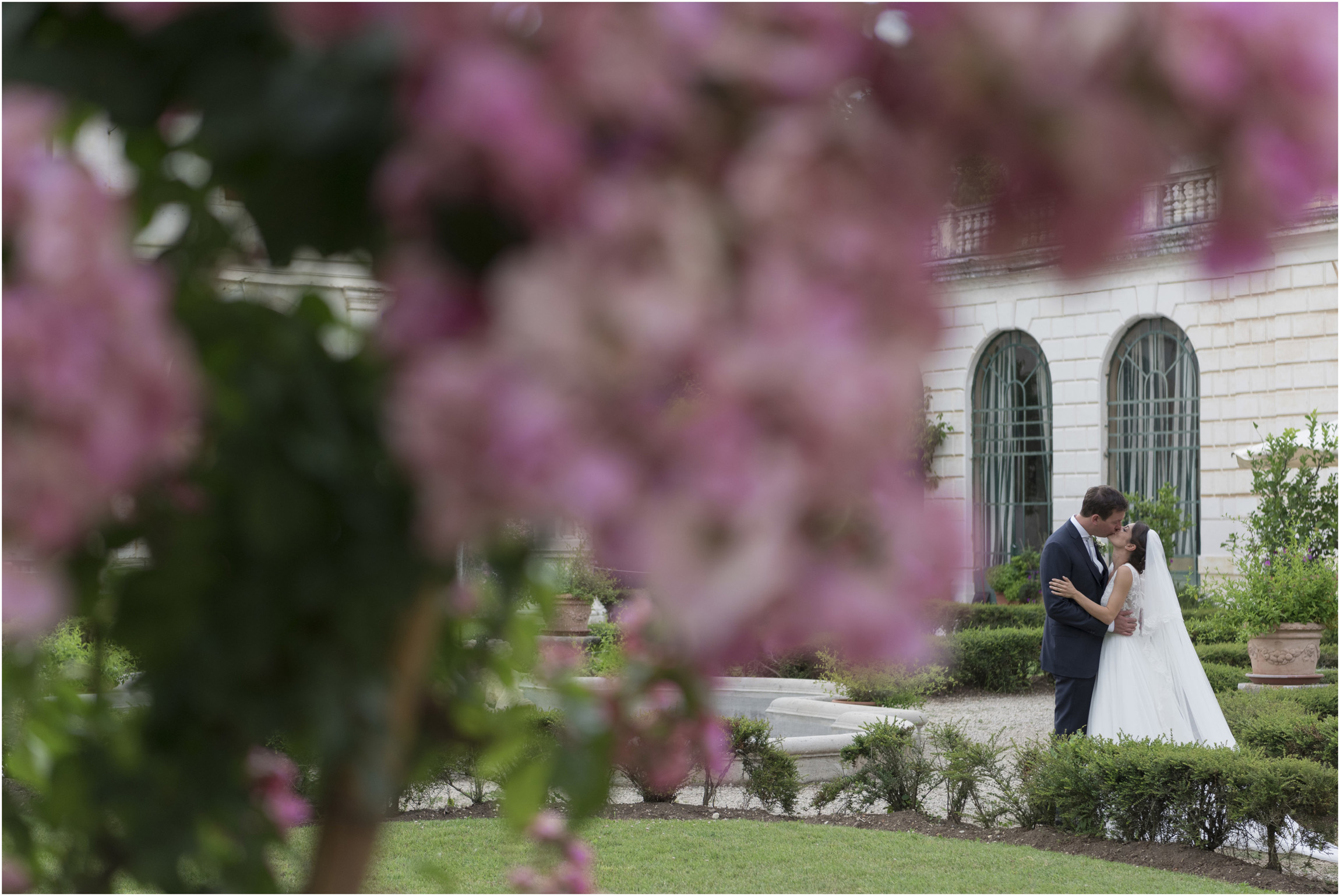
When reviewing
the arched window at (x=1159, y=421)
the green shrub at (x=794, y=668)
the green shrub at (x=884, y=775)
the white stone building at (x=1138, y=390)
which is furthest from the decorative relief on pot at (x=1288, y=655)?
the arched window at (x=1159, y=421)

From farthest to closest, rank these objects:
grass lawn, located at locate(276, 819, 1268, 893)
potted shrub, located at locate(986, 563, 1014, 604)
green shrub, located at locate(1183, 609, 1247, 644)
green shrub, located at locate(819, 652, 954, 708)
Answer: potted shrub, located at locate(986, 563, 1014, 604) < green shrub, located at locate(1183, 609, 1247, 644) < green shrub, located at locate(819, 652, 954, 708) < grass lawn, located at locate(276, 819, 1268, 893)

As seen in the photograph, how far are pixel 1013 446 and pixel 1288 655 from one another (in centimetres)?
944

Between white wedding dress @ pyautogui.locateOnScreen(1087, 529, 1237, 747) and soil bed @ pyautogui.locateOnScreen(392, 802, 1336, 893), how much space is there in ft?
3.92

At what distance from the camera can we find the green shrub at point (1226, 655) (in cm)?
1280

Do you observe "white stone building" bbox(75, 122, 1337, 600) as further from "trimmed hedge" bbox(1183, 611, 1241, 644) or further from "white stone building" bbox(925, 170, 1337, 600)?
"trimmed hedge" bbox(1183, 611, 1241, 644)

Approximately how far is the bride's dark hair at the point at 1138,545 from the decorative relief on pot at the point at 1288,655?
4704mm

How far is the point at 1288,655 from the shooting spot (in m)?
11.7

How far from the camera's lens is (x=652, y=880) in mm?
6164

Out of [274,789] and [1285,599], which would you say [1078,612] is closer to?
[1285,599]

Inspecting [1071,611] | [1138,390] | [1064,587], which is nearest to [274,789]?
[1064,587]

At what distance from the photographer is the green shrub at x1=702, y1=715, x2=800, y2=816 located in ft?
26.2

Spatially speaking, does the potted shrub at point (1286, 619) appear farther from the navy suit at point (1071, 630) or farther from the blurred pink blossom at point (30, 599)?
the blurred pink blossom at point (30, 599)

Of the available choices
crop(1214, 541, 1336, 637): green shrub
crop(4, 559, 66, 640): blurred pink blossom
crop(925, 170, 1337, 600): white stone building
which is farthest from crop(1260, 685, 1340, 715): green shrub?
crop(4, 559, 66, 640): blurred pink blossom

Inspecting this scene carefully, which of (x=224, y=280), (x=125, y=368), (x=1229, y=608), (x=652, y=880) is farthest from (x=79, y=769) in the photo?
(x=1229, y=608)
